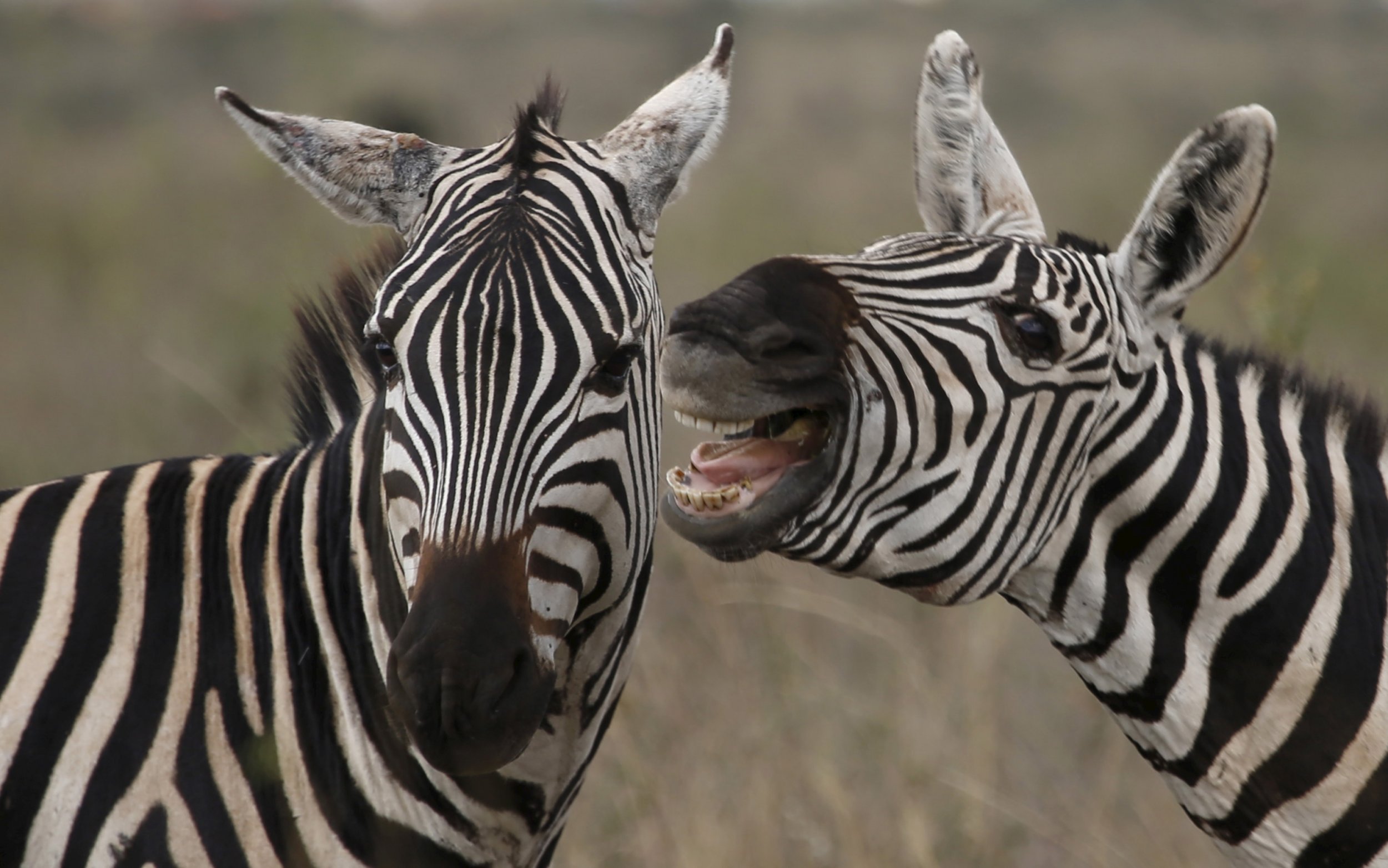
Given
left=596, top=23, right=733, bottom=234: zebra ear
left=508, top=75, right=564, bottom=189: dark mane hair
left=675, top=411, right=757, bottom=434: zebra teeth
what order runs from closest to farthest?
left=675, top=411, right=757, bottom=434: zebra teeth < left=508, top=75, right=564, bottom=189: dark mane hair < left=596, top=23, right=733, bottom=234: zebra ear

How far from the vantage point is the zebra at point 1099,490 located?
293cm

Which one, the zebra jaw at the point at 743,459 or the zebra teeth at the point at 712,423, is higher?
the zebra teeth at the point at 712,423

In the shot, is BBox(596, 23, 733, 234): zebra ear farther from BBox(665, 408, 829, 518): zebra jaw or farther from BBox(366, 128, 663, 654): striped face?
BBox(665, 408, 829, 518): zebra jaw

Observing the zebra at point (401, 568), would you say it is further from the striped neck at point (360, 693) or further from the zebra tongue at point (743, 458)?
the zebra tongue at point (743, 458)

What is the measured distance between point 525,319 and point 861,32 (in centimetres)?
3811

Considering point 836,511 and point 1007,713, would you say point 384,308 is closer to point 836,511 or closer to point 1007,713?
point 836,511

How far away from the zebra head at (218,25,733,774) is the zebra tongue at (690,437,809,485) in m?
0.23

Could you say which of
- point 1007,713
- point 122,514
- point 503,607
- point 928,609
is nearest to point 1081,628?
point 503,607

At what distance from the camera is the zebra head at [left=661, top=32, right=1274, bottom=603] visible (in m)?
2.88

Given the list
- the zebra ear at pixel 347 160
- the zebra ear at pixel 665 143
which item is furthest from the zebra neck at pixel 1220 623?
the zebra ear at pixel 347 160

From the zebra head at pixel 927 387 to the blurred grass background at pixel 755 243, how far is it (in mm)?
1147

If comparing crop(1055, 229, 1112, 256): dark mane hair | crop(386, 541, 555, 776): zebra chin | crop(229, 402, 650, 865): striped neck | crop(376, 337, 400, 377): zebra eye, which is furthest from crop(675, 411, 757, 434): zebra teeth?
crop(1055, 229, 1112, 256): dark mane hair

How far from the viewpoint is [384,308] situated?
10.1ft

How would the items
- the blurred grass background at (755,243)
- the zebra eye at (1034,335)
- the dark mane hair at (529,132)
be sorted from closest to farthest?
the zebra eye at (1034,335)
the dark mane hair at (529,132)
the blurred grass background at (755,243)
